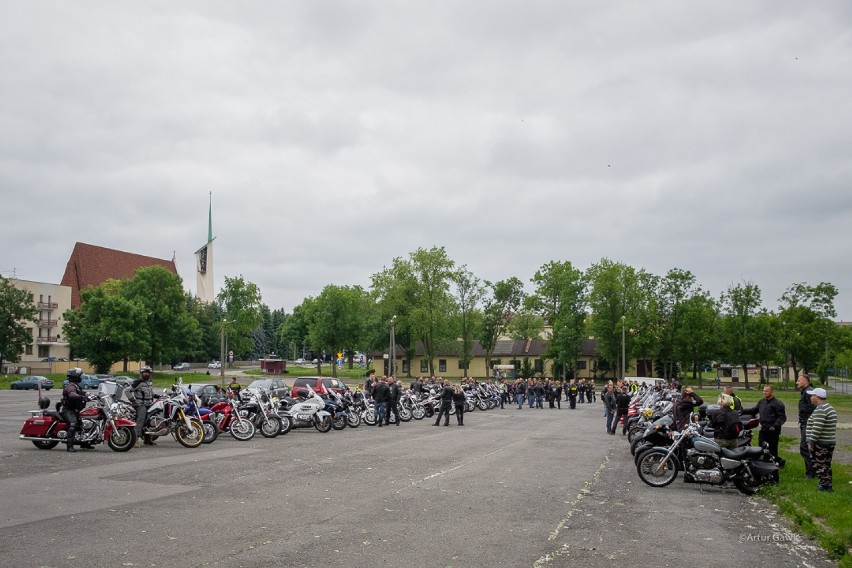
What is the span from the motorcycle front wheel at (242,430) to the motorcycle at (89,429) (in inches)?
138

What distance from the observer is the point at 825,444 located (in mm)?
11773

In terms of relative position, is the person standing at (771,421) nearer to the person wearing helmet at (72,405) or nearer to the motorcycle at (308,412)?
the motorcycle at (308,412)

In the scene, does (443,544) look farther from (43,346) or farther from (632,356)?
(43,346)

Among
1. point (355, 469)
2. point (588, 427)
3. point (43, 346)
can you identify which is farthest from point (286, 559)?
point (43, 346)

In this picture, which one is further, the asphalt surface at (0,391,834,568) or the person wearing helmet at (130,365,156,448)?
the person wearing helmet at (130,365,156,448)

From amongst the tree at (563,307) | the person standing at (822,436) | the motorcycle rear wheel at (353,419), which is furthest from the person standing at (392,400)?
the tree at (563,307)

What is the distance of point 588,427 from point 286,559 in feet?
71.7

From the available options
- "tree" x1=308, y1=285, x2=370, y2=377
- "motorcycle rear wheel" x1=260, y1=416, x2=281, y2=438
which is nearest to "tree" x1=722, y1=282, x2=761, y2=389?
"tree" x1=308, y1=285, x2=370, y2=377

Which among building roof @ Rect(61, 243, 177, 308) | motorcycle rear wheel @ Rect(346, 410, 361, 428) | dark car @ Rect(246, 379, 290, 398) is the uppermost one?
building roof @ Rect(61, 243, 177, 308)

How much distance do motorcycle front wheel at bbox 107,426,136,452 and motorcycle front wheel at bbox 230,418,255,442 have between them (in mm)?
3496

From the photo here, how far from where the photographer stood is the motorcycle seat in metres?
12.4

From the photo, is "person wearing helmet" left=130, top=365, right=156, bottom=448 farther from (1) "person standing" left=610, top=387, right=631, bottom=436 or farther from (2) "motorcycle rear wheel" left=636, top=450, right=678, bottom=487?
(1) "person standing" left=610, top=387, right=631, bottom=436

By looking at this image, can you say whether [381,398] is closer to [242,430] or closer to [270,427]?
[270,427]

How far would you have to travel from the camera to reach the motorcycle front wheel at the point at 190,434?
1764cm
